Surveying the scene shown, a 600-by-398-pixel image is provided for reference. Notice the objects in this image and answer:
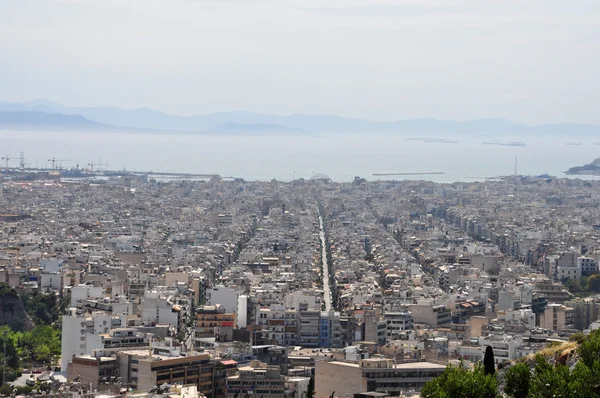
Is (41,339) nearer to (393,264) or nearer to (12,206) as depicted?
(393,264)

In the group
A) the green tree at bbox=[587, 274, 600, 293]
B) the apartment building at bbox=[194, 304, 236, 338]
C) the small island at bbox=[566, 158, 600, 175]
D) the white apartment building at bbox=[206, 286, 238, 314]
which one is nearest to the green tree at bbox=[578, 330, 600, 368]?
the apartment building at bbox=[194, 304, 236, 338]

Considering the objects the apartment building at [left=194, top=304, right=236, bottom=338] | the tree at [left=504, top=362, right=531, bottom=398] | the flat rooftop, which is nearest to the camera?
the tree at [left=504, top=362, right=531, bottom=398]

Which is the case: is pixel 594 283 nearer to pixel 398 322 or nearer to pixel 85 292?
pixel 398 322

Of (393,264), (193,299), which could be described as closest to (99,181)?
(393,264)

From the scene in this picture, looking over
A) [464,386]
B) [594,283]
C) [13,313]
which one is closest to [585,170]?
[594,283]

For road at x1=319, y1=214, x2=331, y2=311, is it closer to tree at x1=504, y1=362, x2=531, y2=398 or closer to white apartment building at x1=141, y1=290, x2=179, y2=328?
white apartment building at x1=141, y1=290, x2=179, y2=328

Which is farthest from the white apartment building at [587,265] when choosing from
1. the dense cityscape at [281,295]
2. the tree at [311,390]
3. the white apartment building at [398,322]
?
the tree at [311,390]

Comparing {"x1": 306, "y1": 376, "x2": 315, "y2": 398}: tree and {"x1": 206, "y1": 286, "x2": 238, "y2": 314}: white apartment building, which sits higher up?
{"x1": 206, "y1": 286, "x2": 238, "y2": 314}: white apartment building

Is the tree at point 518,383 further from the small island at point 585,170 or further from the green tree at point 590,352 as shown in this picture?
the small island at point 585,170
